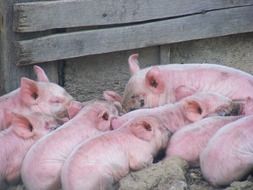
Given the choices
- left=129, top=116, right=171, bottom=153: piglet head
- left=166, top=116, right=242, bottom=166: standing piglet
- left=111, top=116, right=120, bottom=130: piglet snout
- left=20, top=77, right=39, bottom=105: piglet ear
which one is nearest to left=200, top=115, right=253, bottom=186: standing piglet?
left=166, top=116, right=242, bottom=166: standing piglet

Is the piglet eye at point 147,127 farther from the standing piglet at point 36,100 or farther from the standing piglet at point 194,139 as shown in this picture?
the standing piglet at point 36,100

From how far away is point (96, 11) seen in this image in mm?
5387

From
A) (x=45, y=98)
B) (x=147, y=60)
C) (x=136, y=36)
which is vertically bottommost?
(x=147, y=60)

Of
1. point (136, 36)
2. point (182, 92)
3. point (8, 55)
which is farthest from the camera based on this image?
point (136, 36)

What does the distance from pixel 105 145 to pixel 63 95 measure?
843 millimetres

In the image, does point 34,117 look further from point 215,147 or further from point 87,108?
point 215,147

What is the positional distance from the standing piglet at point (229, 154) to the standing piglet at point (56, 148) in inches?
24.9

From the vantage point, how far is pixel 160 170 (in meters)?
3.80

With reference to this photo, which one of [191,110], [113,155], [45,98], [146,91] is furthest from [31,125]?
[191,110]

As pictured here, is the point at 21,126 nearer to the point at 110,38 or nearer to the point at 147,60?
the point at 110,38

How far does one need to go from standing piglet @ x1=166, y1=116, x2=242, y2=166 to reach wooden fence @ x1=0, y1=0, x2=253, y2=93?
1542mm

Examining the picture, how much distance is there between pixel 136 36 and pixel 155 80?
1095 millimetres

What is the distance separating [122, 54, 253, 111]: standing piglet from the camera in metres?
4.44

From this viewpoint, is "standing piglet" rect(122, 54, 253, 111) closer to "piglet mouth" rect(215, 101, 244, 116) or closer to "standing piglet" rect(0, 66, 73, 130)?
"piglet mouth" rect(215, 101, 244, 116)
